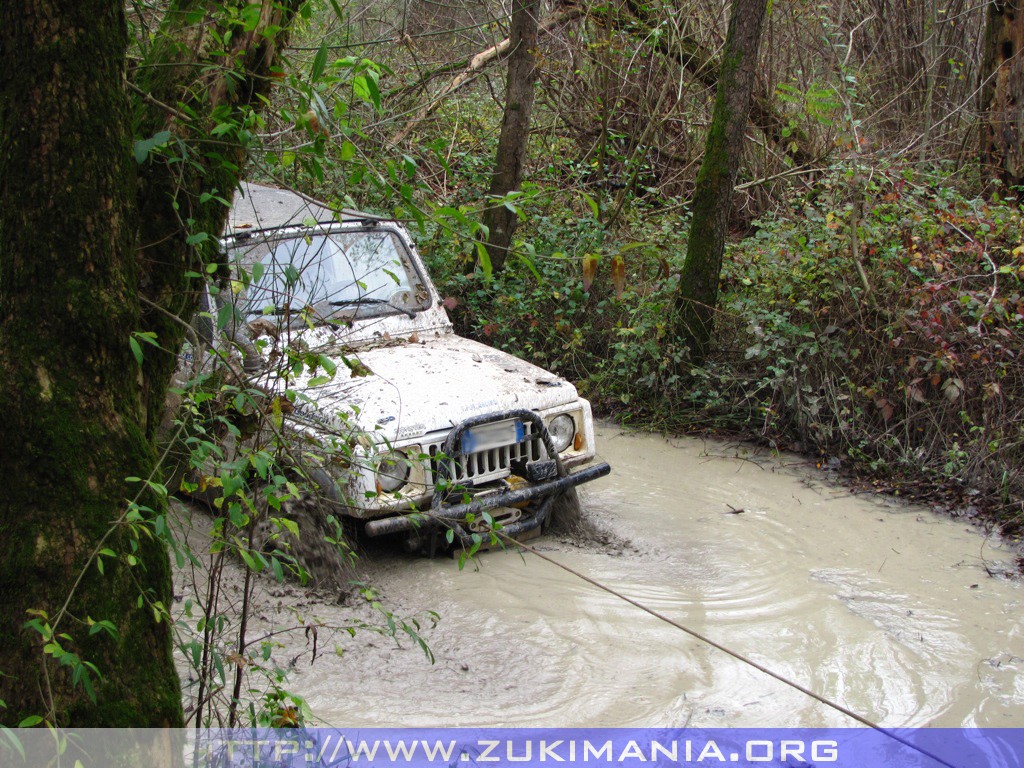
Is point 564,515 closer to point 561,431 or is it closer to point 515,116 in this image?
point 561,431

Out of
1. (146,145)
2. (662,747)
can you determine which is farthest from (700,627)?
(146,145)

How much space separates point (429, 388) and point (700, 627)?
183cm

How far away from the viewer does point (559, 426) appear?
5230 mm

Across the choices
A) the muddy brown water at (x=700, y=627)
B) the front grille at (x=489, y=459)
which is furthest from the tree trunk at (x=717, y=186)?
the front grille at (x=489, y=459)

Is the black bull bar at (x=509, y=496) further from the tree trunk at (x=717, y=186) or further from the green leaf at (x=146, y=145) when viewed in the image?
the tree trunk at (x=717, y=186)

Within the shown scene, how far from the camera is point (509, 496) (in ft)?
15.6

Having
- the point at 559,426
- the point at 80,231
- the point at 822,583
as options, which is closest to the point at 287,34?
the point at 80,231

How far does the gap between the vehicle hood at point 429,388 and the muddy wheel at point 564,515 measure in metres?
0.59

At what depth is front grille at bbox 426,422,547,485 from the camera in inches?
182

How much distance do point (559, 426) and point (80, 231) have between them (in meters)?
3.52

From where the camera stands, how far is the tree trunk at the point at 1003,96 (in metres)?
8.67

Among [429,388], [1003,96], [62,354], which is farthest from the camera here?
[1003,96]

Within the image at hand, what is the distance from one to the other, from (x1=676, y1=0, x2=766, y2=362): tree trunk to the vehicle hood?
2496 millimetres

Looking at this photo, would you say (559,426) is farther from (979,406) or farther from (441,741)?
(979,406)
